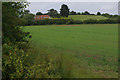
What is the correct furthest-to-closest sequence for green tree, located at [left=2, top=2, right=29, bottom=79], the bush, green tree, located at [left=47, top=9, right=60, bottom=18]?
1. the bush
2. green tree, located at [left=47, top=9, right=60, bottom=18]
3. green tree, located at [left=2, top=2, right=29, bottom=79]

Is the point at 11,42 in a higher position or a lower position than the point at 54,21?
lower

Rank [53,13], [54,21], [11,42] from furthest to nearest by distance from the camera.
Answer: [54,21] < [53,13] < [11,42]

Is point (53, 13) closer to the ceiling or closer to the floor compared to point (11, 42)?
closer to the ceiling

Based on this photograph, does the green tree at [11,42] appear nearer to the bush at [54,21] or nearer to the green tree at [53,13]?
the green tree at [53,13]

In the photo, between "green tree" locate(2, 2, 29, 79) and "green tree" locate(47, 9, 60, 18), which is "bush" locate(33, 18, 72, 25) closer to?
"green tree" locate(47, 9, 60, 18)

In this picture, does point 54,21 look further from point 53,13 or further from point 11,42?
point 11,42

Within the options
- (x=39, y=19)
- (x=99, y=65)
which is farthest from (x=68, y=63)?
(x=39, y=19)

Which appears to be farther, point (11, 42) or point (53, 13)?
point (53, 13)

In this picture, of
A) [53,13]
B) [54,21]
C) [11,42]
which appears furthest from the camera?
[54,21]

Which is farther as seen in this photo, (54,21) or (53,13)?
(54,21)

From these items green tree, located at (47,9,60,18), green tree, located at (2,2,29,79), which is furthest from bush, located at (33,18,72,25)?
green tree, located at (2,2,29,79)

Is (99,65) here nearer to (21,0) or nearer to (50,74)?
(50,74)

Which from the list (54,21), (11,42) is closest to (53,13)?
(54,21)

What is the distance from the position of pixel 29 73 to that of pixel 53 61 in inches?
40.0
